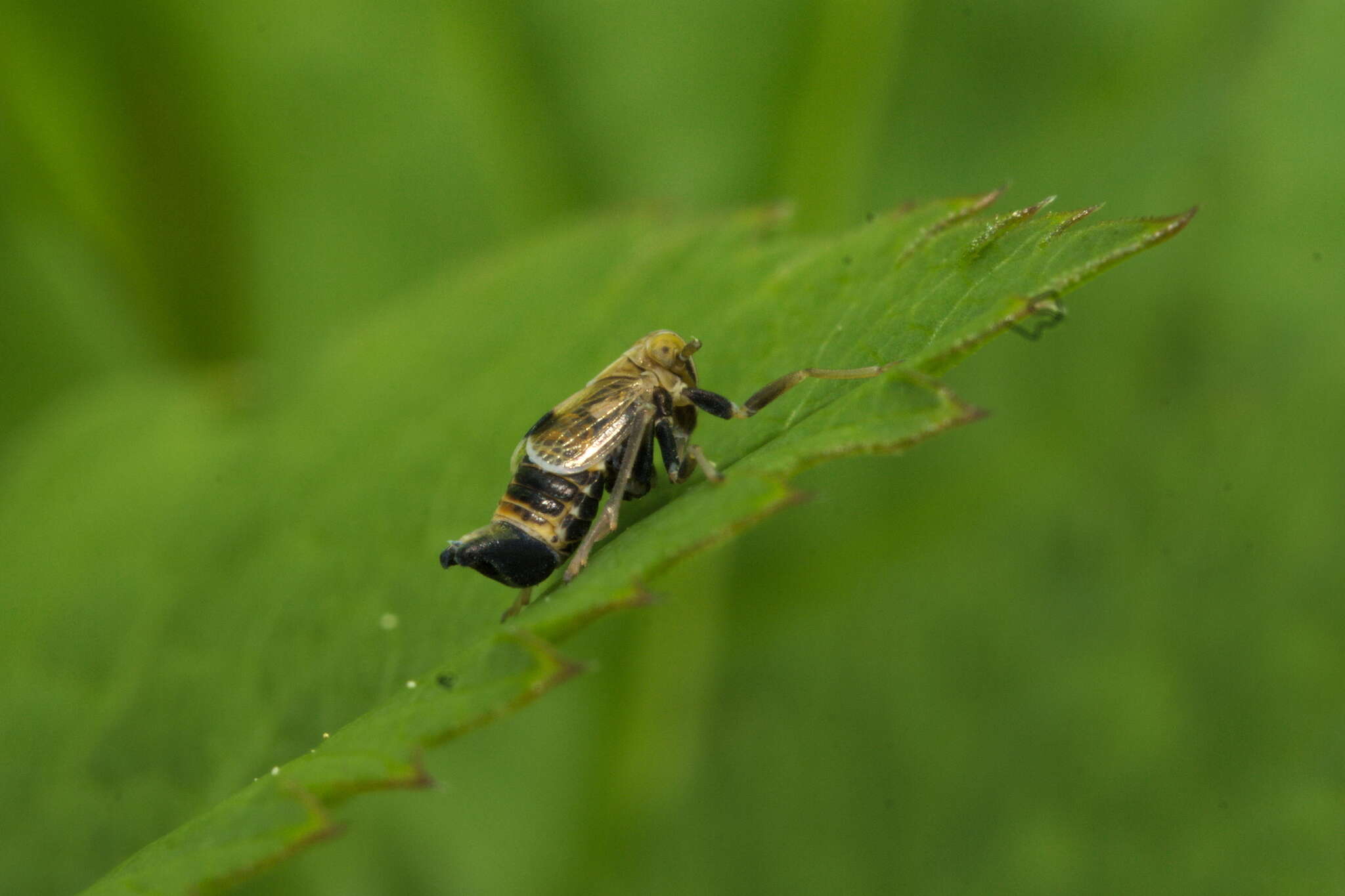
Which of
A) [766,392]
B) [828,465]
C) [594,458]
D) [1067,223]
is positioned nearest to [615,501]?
[594,458]

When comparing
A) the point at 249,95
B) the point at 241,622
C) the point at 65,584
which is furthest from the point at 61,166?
the point at 241,622

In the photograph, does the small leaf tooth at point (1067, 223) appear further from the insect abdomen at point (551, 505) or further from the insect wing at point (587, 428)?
the insect abdomen at point (551, 505)

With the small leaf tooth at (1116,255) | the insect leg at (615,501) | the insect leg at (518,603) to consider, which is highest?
the insect leg at (615,501)

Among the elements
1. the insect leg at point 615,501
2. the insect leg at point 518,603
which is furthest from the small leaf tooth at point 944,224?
the insect leg at point 518,603

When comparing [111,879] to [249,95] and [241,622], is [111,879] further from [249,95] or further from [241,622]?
[249,95]

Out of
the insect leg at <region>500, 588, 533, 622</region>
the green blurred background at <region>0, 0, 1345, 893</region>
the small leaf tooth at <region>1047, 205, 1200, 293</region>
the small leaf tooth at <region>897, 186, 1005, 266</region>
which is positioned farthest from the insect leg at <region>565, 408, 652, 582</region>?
the small leaf tooth at <region>1047, 205, 1200, 293</region>

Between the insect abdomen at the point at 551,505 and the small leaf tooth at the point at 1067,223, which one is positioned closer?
the small leaf tooth at the point at 1067,223

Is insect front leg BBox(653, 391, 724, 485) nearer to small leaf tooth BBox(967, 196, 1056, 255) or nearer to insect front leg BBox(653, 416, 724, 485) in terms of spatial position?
insect front leg BBox(653, 416, 724, 485)
